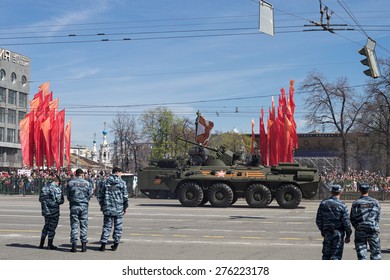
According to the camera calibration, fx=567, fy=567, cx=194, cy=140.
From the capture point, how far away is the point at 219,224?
51.1 ft

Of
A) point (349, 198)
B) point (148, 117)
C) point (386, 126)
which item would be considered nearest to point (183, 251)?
point (349, 198)

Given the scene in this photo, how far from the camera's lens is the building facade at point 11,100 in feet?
236

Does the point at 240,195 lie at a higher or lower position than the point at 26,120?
lower

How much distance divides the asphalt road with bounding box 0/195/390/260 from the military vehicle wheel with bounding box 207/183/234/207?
158 inches

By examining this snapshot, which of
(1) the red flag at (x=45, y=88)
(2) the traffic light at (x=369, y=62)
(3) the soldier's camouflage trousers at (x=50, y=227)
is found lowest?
(3) the soldier's camouflage trousers at (x=50, y=227)

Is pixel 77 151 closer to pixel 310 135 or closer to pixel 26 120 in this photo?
pixel 310 135

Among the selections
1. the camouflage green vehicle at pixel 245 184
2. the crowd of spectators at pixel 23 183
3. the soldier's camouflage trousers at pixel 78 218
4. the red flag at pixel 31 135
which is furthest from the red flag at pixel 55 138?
the soldier's camouflage trousers at pixel 78 218

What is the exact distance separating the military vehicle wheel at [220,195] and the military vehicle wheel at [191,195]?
1.48ft

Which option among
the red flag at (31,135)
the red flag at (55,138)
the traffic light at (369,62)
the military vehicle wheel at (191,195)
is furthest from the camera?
the red flag at (31,135)

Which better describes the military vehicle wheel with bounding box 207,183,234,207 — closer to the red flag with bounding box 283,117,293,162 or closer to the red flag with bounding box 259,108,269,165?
the red flag with bounding box 283,117,293,162

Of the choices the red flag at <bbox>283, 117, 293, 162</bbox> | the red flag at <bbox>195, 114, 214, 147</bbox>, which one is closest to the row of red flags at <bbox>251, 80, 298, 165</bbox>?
the red flag at <bbox>283, 117, 293, 162</bbox>

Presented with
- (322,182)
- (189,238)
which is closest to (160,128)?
(322,182)

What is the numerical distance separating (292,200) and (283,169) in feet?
4.21

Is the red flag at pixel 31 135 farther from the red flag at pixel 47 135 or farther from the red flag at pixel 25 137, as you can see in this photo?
the red flag at pixel 47 135
